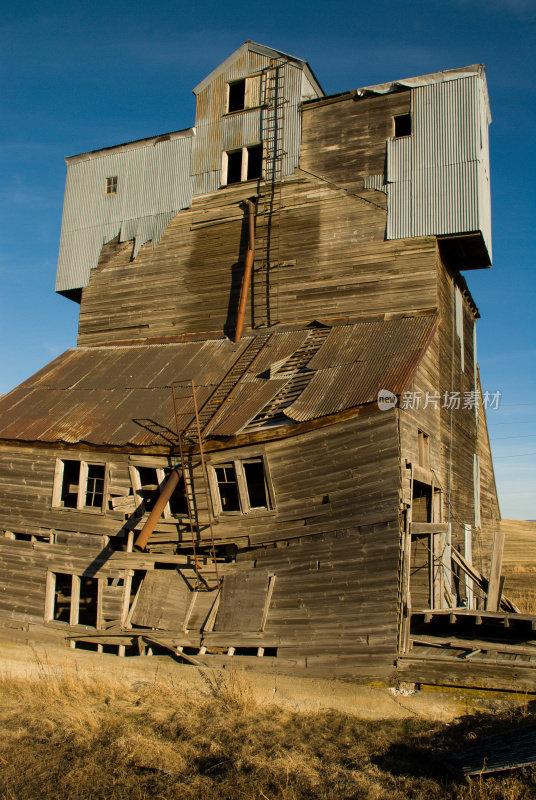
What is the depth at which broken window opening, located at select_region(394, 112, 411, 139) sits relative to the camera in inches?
807

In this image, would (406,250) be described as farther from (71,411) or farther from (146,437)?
(71,411)

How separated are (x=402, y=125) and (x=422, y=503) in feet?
39.2

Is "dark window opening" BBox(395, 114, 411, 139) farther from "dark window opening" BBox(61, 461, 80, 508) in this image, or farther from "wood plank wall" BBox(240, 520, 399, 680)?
"dark window opening" BBox(61, 461, 80, 508)

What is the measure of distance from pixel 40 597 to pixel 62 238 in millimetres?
15021

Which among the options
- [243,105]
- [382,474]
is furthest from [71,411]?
[243,105]

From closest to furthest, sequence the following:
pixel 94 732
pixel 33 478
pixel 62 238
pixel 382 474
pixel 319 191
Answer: pixel 94 732, pixel 382 474, pixel 33 478, pixel 319 191, pixel 62 238

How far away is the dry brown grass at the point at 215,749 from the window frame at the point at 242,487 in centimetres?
370

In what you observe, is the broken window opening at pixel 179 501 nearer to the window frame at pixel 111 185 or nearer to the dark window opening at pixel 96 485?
the dark window opening at pixel 96 485

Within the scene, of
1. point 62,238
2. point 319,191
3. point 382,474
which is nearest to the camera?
point 382,474

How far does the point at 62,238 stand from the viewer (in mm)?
26312

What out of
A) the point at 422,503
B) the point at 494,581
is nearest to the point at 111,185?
the point at 422,503

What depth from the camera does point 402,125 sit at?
67.8ft

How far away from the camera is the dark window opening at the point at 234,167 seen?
23.8 metres

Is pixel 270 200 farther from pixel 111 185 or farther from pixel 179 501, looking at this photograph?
pixel 179 501
